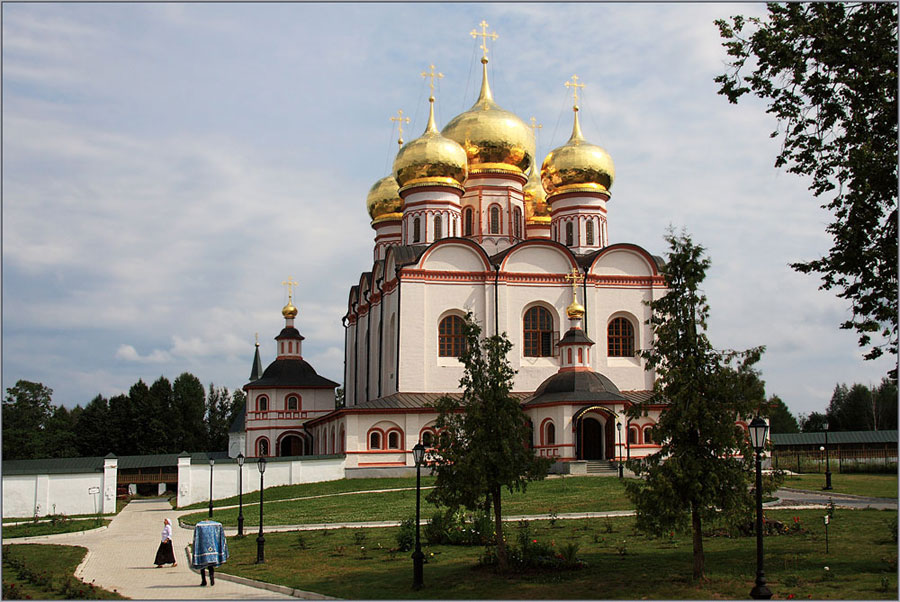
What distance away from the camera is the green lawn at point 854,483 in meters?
22.9

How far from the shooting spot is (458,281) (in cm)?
3547

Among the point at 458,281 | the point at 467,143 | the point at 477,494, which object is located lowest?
the point at 477,494

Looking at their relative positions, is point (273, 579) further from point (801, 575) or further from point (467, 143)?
point (467, 143)

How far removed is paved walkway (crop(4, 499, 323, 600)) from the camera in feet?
45.1

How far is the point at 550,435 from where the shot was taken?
32.0 m

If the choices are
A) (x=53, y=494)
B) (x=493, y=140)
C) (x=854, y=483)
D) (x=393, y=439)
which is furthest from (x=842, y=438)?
(x=53, y=494)

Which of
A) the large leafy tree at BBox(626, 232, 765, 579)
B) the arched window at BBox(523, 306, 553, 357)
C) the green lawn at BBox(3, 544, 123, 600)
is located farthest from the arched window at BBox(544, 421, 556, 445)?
the large leafy tree at BBox(626, 232, 765, 579)

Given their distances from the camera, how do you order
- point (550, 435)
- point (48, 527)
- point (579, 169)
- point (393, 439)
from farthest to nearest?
point (579, 169)
point (393, 439)
point (550, 435)
point (48, 527)

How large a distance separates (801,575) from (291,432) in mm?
33943

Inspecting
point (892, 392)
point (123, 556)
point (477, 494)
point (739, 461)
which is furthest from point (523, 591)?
point (892, 392)

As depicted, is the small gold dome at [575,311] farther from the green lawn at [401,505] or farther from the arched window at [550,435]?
the green lawn at [401,505]

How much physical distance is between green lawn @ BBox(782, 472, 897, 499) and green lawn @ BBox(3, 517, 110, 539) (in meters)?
17.2

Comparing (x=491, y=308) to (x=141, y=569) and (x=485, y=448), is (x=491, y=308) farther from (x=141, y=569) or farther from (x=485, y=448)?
(x=485, y=448)

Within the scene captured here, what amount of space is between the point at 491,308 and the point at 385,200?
12.3 m
